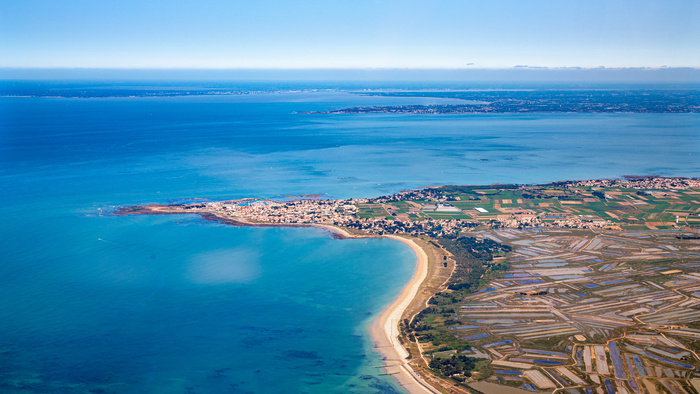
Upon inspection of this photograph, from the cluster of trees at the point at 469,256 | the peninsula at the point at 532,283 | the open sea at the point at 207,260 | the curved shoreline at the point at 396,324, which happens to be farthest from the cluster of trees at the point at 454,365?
the cluster of trees at the point at 469,256

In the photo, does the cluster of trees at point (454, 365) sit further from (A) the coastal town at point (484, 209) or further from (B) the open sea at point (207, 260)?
(A) the coastal town at point (484, 209)

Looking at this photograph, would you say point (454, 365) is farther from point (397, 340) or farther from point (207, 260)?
point (207, 260)

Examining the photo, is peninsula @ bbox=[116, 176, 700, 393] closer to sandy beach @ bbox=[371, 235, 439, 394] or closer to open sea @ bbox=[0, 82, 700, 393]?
sandy beach @ bbox=[371, 235, 439, 394]

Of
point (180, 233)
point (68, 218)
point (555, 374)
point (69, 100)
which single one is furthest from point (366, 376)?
point (69, 100)

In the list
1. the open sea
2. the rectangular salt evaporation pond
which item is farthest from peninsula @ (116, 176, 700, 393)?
the open sea

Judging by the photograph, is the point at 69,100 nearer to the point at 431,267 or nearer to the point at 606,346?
the point at 431,267

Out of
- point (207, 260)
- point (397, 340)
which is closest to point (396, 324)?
point (397, 340)

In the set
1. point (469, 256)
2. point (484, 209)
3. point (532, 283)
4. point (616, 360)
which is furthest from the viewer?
point (484, 209)
